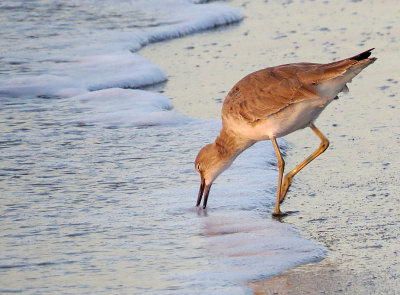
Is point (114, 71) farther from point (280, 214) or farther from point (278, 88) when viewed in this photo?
point (280, 214)

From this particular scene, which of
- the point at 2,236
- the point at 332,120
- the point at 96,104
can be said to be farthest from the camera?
the point at 96,104

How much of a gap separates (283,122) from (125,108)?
265cm

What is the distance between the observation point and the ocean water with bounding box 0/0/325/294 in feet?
16.6

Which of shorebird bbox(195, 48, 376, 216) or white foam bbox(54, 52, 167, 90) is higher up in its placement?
shorebird bbox(195, 48, 376, 216)

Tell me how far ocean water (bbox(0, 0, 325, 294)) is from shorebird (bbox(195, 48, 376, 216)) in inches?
8.6

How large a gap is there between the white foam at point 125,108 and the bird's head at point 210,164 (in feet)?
5.19

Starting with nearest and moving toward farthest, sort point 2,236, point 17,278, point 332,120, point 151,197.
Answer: point 17,278 → point 2,236 → point 151,197 → point 332,120

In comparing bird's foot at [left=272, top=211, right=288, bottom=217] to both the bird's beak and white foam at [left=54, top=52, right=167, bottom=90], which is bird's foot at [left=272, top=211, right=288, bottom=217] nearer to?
the bird's beak

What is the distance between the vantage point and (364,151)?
7.02m

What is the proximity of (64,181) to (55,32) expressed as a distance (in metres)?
5.30

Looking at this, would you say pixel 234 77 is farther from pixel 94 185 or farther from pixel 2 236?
pixel 2 236

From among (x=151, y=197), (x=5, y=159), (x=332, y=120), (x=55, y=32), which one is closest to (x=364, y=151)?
(x=332, y=120)

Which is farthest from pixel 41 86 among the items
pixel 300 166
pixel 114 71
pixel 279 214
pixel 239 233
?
pixel 239 233

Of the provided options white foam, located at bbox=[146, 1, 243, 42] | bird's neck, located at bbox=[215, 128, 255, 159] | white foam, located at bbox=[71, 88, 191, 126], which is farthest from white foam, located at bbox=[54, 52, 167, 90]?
bird's neck, located at bbox=[215, 128, 255, 159]
